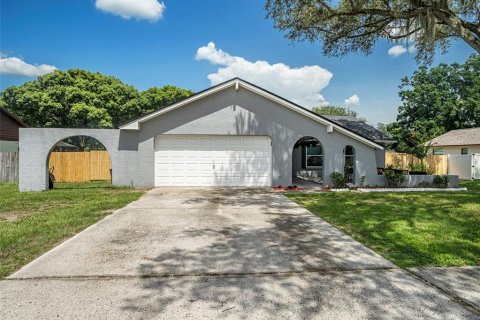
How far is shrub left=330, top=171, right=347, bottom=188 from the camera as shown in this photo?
1273 cm

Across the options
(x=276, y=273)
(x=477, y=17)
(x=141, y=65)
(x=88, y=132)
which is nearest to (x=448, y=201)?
(x=477, y=17)

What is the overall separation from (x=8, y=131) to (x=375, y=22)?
28.0 meters

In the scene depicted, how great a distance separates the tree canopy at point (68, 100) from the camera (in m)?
27.7

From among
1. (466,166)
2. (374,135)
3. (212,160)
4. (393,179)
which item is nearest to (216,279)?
(212,160)

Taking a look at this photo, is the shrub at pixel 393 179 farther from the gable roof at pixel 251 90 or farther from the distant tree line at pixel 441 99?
the distant tree line at pixel 441 99

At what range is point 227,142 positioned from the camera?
13.0m

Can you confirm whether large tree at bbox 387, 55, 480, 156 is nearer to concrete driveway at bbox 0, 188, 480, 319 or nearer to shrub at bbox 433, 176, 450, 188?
shrub at bbox 433, 176, 450, 188

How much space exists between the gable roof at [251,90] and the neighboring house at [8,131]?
17.2m

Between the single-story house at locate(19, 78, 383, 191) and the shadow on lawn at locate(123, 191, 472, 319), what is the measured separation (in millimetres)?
7691

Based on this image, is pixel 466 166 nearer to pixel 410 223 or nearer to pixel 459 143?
pixel 459 143

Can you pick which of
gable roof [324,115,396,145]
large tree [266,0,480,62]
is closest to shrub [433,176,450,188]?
gable roof [324,115,396,145]

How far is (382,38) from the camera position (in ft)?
39.9

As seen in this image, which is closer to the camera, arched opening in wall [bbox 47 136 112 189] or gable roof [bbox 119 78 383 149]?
gable roof [bbox 119 78 383 149]

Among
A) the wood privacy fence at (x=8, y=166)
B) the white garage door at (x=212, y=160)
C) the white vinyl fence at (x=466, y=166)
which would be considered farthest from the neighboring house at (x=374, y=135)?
the wood privacy fence at (x=8, y=166)
